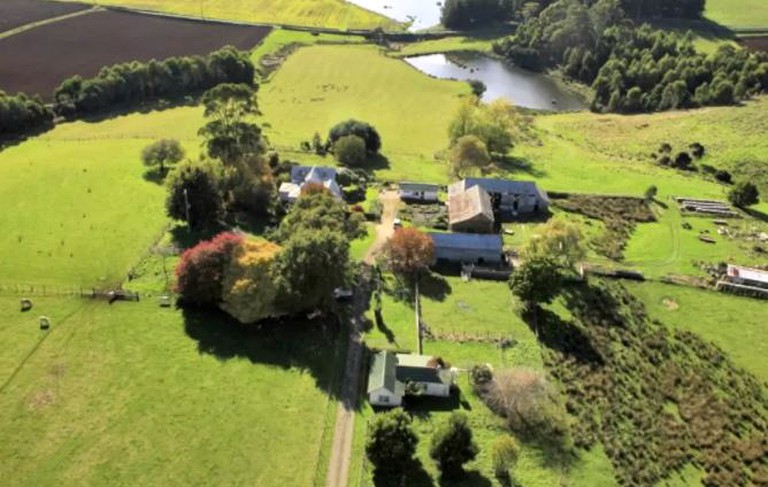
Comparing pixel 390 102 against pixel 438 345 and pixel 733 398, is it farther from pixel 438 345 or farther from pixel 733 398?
pixel 733 398

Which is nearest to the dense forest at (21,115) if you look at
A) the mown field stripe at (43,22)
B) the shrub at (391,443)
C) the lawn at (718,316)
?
the mown field stripe at (43,22)

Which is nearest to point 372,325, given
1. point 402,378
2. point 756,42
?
point 402,378

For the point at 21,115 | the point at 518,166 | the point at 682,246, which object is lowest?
the point at 21,115

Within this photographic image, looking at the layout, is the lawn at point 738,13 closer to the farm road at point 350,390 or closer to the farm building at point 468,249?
the farm building at point 468,249

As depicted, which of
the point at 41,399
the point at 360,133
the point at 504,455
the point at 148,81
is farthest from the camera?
the point at 148,81

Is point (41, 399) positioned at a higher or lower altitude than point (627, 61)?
lower

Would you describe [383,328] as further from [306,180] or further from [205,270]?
[306,180]

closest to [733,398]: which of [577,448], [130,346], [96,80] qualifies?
[577,448]
